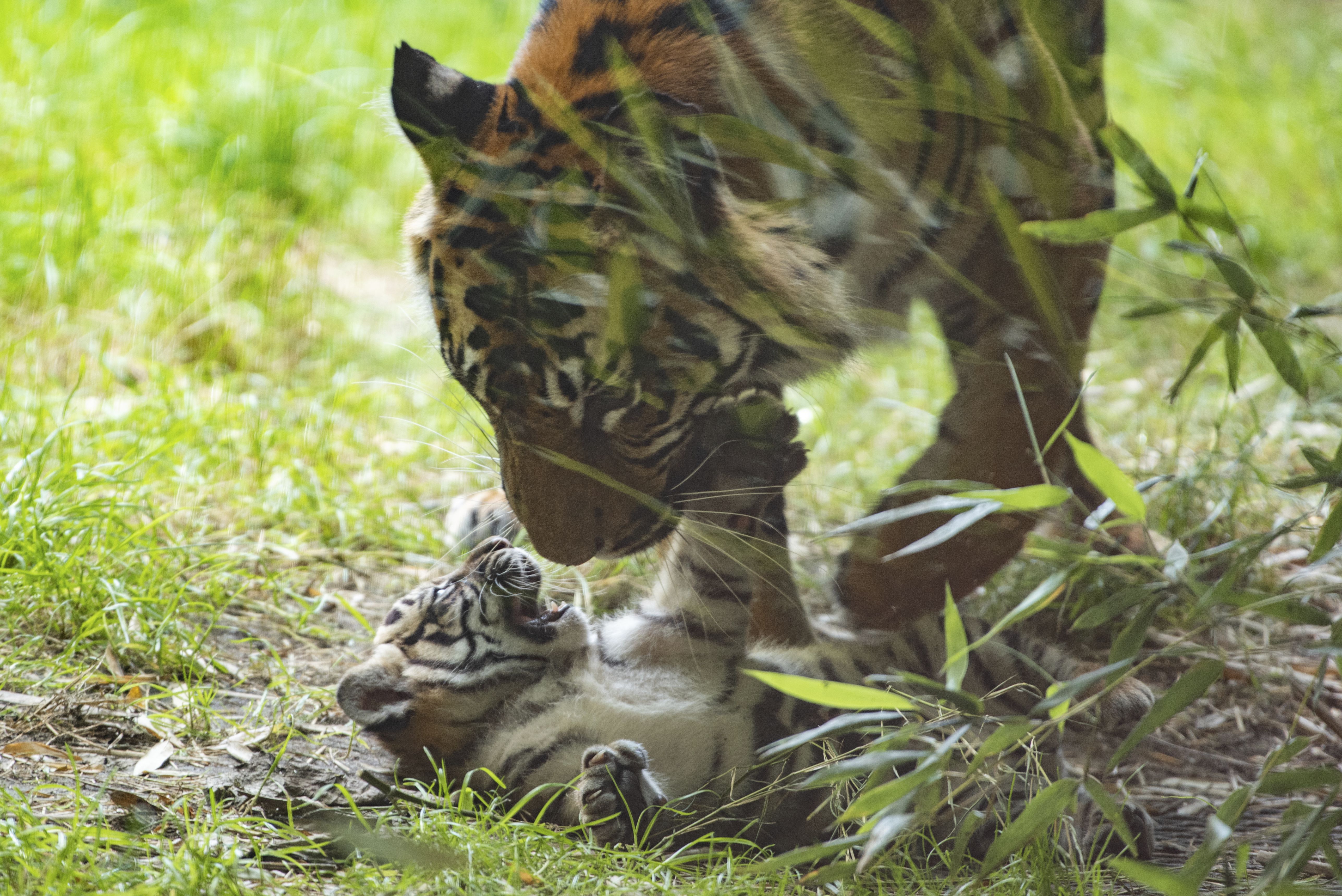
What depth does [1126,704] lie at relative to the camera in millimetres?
1868

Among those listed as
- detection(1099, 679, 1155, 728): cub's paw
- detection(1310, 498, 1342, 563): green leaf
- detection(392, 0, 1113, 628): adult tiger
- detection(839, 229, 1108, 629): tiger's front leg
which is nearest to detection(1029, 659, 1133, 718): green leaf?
detection(1310, 498, 1342, 563): green leaf

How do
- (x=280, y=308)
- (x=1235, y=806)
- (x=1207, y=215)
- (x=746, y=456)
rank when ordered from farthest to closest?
(x=280, y=308), (x=746, y=456), (x=1207, y=215), (x=1235, y=806)

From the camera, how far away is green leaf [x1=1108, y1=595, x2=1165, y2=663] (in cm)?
115

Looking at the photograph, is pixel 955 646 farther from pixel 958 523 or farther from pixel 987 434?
pixel 987 434

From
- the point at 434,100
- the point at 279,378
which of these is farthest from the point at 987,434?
the point at 279,378

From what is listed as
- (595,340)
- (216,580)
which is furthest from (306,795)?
(595,340)

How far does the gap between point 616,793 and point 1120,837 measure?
70 cm

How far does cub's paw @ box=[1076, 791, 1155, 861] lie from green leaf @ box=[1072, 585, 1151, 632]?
452mm

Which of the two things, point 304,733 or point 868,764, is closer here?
point 868,764

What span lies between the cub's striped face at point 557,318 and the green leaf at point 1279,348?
66cm

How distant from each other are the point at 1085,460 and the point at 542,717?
3.52 ft

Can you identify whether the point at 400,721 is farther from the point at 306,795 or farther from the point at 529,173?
the point at 529,173

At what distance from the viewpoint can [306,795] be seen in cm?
167

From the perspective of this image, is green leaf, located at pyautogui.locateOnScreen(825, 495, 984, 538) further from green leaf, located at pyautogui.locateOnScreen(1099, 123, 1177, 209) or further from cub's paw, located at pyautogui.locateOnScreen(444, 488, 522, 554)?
cub's paw, located at pyautogui.locateOnScreen(444, 488, 522, 554)
